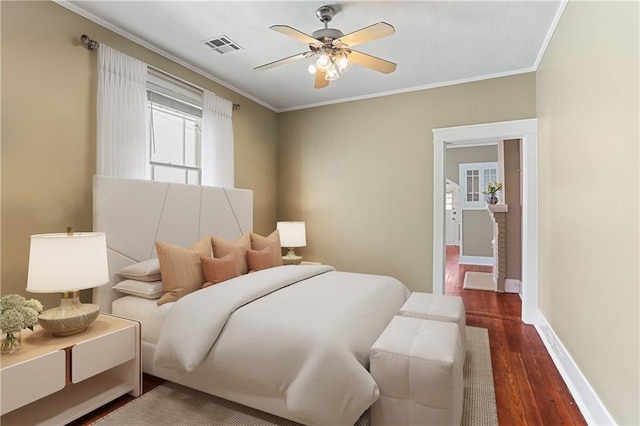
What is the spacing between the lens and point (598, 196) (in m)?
1.86

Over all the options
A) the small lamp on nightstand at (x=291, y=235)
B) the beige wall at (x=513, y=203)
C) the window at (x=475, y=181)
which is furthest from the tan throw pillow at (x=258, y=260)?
the window at (x=475, y=181)

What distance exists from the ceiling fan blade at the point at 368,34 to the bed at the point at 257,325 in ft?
5.94

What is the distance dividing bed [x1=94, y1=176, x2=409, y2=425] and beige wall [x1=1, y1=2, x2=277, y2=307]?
0.27 meters

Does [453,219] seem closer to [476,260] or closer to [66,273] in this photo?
[476,260]

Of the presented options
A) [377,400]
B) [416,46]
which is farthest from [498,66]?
[377,400]

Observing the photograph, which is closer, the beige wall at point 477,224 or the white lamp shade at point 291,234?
the white lamp shade at point 291,234

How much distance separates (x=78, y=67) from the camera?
265 centimetres

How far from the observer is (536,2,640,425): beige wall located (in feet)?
4.94

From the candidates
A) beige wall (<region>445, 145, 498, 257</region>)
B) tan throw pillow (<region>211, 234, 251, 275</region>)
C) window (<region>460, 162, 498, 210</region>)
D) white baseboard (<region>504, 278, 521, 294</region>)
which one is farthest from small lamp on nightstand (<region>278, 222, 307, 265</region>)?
window (<region>460, 162, 498, 210</region>)

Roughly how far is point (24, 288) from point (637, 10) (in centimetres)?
388

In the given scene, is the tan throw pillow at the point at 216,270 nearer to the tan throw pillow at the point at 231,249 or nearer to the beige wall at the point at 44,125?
the tan throw pillow at the point at 231,249

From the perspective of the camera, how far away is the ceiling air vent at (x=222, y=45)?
3084 mm

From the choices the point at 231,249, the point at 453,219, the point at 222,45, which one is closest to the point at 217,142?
the point at 222,45

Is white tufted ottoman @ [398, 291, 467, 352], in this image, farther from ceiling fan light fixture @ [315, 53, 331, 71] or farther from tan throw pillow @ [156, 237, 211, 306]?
ceiling fan light fixture @ [315, 53, 331, 71]
